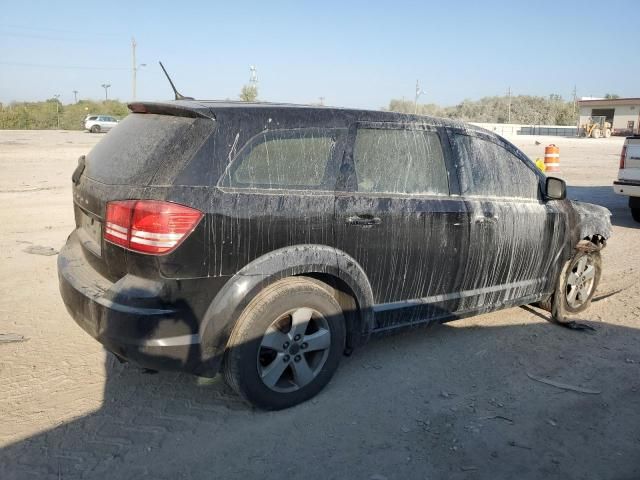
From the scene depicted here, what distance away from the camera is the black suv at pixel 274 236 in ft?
9.59

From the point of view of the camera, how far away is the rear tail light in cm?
285

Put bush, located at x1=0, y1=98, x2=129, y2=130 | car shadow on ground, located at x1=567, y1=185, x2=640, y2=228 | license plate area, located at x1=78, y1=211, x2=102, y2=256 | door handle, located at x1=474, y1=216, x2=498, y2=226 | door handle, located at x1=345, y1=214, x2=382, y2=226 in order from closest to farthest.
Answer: license plate area, located at x1=78, y1=211, x2=102, y2=256
door handle, located at x1=345, y1=214, x2=382, y2=226
door handle, located at x1=474, y1=216, x2=498, y2=226
car shadow on ground, located at x1=567, y1=185, x2=640, y2=228
bush, located at x1=0, y1=98, x2=129, y2=130

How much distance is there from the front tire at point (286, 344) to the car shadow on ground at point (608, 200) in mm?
8565

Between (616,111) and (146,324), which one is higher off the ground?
(616,111)

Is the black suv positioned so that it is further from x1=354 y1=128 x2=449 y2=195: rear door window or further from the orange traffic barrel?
the orange traffic barrel

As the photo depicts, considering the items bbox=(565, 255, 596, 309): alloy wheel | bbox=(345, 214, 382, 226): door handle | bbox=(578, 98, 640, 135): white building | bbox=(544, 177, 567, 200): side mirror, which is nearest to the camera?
bbox=(345, 214, 382, 226): door handle

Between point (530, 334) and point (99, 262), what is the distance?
139 inches

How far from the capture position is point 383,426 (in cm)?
323

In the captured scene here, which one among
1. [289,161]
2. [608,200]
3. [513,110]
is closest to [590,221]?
[289,161]

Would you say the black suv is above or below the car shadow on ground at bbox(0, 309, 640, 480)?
above

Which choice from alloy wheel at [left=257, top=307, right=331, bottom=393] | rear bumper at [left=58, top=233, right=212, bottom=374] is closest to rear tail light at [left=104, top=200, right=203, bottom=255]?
rear bumper at [left=58, top=233, right=212, bottom=374]

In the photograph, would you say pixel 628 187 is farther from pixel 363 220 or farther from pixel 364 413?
pixel 364 413

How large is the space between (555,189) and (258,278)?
2.85m

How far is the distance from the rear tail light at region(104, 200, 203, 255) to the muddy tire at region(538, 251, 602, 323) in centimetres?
355
